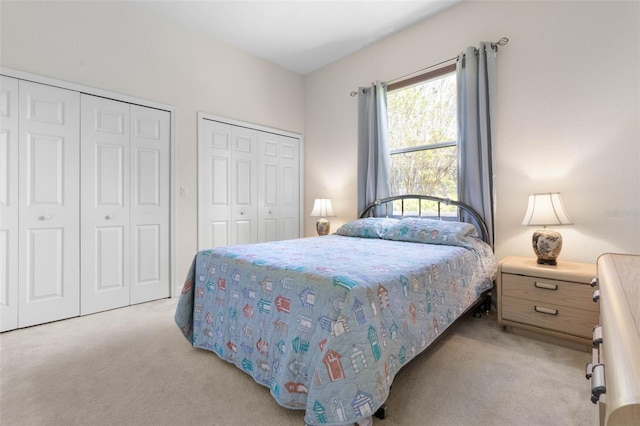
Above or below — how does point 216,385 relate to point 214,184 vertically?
below

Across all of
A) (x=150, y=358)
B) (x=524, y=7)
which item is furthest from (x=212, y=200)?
(x=524, y=7)

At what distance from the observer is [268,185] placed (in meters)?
4.05

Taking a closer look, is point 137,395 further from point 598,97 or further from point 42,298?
point 598,97

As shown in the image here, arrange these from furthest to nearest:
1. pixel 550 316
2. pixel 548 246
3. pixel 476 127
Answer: pixel 476 127
pixel 548 246
pixel 550 316

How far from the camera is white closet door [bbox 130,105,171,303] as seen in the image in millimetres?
2971

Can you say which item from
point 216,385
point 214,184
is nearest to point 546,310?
point 216,385

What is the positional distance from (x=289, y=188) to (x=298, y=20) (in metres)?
2.04

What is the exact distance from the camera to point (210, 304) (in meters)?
1.92

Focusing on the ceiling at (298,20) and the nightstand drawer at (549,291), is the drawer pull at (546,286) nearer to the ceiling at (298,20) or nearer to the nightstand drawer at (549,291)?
the nightstand drawer at (549,291)

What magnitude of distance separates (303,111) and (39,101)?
2.95 meters

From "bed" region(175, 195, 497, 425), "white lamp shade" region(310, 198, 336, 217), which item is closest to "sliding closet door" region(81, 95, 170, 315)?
"bed" region(175, 195, 497, 425)

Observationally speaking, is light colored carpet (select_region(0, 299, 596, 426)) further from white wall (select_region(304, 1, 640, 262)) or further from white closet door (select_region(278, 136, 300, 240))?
white closet door (select_region(278, 136, 300, 240))

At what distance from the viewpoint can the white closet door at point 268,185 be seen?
3963mm

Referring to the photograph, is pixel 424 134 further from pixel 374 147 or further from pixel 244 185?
pixel 244 185
